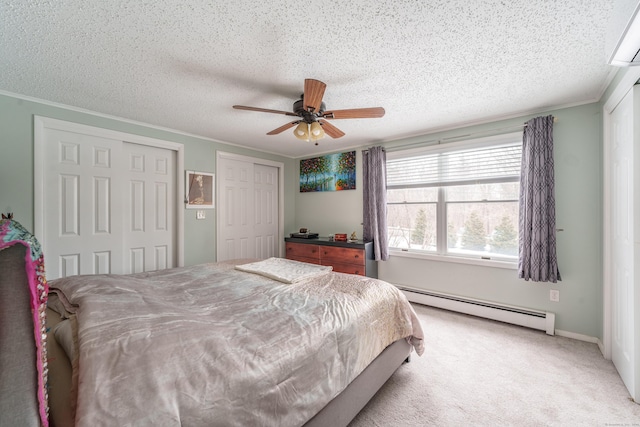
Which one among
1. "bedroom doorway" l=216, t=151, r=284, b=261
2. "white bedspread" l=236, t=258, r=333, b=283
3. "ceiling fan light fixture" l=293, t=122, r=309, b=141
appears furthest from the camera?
"bedroom doorway" l=216, t=151, r=284, b=261

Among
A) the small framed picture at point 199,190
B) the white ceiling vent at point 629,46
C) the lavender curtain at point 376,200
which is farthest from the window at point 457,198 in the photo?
the small framed picture at point 199,190

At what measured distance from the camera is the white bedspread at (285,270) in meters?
2.08

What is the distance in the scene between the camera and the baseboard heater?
2.75 m

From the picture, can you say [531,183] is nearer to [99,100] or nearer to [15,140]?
[99,100]

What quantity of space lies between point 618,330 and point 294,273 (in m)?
2.70

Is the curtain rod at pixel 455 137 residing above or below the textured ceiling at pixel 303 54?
below

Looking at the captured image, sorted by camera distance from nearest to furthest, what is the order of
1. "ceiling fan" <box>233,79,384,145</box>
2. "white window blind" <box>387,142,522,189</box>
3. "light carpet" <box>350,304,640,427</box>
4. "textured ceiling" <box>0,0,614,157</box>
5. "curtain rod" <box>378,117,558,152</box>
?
"textured ceiling" <box>0,0,614,157</box>, "light carpet" <box>350,304,640,427</box>, "ceiling fan" <box>233,79,384,145</box>, "curtain rod" <box>378,117,558,152</box>, "white window blind" <box>387,142,522,189</box>

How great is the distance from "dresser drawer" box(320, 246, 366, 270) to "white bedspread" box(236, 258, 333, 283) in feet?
4.50

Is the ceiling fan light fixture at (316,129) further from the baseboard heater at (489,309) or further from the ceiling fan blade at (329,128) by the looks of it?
the baseboard heater at (489,309)

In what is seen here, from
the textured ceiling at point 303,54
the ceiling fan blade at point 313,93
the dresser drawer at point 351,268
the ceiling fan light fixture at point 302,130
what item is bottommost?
the dresser drawer at point 351,268

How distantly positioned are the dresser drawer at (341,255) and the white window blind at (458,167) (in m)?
1.15

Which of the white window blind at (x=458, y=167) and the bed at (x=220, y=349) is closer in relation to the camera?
the bed at (x=220, y=349)

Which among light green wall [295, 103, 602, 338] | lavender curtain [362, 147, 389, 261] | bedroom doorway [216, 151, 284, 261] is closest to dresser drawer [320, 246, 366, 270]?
lavender curtain [362, 147, 389, 261]

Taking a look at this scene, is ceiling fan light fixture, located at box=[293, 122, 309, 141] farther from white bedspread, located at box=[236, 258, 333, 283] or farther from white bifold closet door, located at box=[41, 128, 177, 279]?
white bifold closet door, located at box=[41, 128, 177, 279]
